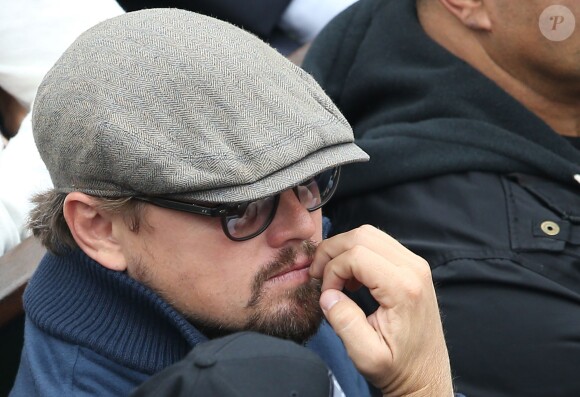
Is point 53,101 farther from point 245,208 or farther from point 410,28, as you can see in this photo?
point 410,28

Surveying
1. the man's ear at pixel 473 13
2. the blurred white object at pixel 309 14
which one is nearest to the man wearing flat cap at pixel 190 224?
the man's ear at pixel 473 13

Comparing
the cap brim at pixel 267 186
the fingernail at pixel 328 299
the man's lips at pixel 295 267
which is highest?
the cap brim at pixel 267 186

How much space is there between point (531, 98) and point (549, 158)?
279 mm

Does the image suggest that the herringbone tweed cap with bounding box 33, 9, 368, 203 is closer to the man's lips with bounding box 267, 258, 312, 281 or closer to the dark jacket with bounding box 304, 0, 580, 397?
the man's lips with bounding box 267, 258, 312, 281

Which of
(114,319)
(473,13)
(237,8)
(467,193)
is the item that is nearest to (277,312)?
(114,319)

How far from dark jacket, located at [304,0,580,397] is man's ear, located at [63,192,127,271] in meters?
0.66

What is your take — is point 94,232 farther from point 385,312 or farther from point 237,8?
point 237,8

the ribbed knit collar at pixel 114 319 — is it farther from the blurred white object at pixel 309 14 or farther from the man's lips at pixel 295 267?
the blurred white object at pixel 309 14

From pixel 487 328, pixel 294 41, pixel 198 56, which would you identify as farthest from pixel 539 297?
pixel 294 41

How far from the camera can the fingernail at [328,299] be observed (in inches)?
58.6

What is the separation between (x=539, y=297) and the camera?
1941mm

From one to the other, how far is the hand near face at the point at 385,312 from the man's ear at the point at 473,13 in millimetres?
988

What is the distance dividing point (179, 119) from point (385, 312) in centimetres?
49

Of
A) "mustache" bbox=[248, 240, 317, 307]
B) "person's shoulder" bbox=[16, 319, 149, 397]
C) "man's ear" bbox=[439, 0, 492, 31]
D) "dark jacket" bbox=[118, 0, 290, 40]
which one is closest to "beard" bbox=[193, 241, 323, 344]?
"mustache" bbox=[248, 240, 317, 307]
